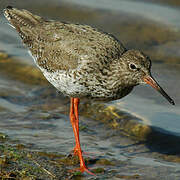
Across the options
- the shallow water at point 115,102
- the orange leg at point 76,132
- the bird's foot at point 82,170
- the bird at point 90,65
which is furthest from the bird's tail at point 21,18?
the bird's foot at point 82,170

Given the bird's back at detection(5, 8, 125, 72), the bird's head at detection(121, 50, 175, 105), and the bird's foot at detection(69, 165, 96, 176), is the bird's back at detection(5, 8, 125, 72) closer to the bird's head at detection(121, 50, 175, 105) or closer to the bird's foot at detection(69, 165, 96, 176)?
the bird's head at detection(121, 50, 175, 105)

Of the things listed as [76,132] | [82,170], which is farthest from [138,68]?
[82,170]

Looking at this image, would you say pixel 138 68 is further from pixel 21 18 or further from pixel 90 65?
A: pixel 21 18

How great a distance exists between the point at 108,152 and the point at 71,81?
155 centimetres

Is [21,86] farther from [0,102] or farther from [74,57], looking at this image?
[74,57]

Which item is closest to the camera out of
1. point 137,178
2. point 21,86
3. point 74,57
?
point 137,178

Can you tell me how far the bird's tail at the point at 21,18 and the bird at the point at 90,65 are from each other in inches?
28.5

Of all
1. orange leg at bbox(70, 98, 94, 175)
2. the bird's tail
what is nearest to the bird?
orange leg at bbox(70, 98, 94, 175)

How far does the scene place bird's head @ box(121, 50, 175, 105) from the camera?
7.30 meters

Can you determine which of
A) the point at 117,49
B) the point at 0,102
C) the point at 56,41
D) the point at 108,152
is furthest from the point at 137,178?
the point at 0,102

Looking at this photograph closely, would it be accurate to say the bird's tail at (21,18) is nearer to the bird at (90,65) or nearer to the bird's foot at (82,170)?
the bird at (90,65)

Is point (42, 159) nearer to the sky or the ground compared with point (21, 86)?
nearer to the ground

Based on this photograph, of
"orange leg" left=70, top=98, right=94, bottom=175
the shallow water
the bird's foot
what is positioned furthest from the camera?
the shallow water

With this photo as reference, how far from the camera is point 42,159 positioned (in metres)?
7.33
